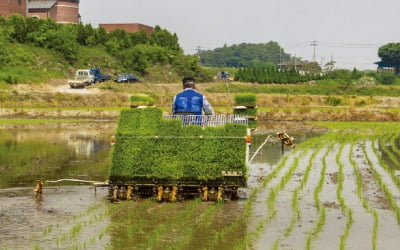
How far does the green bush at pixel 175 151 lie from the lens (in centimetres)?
1650

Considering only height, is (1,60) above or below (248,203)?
above

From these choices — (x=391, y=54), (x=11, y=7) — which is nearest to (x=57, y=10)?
(x=11, y=7)

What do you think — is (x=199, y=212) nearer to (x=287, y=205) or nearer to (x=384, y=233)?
(x=287, y=205)

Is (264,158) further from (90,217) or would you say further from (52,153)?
(90,217)

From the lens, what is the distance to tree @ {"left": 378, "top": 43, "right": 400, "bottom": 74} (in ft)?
428

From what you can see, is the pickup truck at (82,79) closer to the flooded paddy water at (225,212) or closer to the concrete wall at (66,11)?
the concrete wall at (66,11)

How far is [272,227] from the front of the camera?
13.7 metres

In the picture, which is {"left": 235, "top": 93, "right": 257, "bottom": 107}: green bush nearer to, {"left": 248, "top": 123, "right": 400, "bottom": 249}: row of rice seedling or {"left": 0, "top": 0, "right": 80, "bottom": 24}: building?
{"left": 248, "top": 123, "right": 400, "bottom": 249}: row of rice seedling

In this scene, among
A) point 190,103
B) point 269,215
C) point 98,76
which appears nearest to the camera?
point 269,215

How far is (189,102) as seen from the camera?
17.7 m

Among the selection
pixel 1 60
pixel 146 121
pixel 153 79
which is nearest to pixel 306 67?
pixel 153 79

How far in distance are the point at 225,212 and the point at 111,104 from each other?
45.6 meters

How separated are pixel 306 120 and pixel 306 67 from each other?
77.2 metres

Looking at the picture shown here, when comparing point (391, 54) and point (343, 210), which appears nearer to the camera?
point (343, 210)
